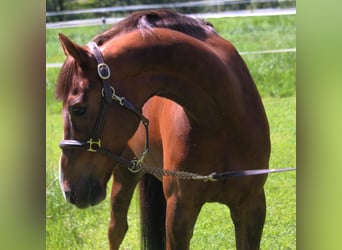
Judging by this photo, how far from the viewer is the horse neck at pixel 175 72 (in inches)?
85.6

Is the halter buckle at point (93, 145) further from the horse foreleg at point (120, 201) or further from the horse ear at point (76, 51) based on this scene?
the horse foreleg at point (120, 201)

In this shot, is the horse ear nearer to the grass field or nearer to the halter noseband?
the halter noseband

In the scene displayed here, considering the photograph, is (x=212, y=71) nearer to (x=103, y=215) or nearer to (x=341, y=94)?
(x=341, y=94)

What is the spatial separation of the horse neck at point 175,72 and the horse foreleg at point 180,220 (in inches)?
13.3

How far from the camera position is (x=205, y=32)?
2.51m

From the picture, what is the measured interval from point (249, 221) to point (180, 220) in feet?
0.98

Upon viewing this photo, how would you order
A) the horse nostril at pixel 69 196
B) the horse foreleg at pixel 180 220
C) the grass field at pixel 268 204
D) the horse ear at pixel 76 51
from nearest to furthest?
the horse ear at pixel 76 51 < the horse nostril at pixel 69 196 < the horse foreleg at pixel 180 220 < the grass field at pixel 268 204

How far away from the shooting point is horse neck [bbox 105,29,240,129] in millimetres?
2174

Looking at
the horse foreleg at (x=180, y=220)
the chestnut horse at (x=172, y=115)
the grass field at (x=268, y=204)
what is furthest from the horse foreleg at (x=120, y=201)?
the horse foreleg at (x=180, y=220)

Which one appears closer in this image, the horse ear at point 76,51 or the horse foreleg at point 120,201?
the horse ear at point 76,51

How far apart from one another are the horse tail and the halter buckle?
3.88ft

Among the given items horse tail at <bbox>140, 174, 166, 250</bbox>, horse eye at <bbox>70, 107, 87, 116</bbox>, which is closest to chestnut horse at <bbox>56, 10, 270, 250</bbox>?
horse eye at <bbox>70, 107, 87, 116</bbox>

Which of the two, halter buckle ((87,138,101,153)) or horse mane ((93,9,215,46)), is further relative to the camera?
horse mane ((93,9,215,46))

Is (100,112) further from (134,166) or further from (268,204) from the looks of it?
Result: (268,204)
